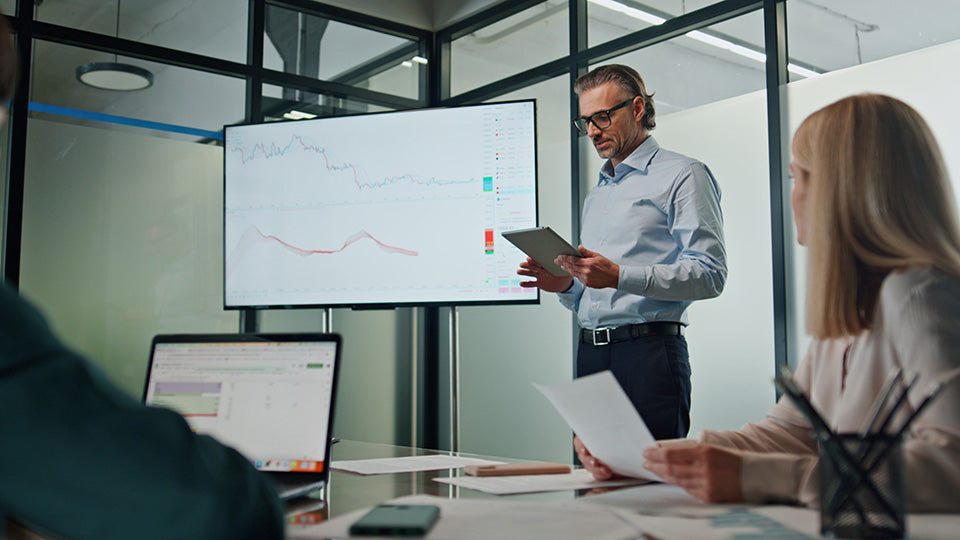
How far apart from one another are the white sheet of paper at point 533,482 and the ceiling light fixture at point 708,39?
2.22m

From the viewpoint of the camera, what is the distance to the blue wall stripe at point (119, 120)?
3.47 m

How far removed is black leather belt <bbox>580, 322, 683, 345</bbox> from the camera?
→ 2.35 meters

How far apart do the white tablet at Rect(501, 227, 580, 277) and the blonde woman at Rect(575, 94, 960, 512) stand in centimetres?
94

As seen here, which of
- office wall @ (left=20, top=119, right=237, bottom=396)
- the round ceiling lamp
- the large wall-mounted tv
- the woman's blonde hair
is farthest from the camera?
the round ceiling lamp

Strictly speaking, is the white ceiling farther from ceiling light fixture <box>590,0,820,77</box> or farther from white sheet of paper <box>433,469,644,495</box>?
white sheet of paper <box>433,469,644,495</box>

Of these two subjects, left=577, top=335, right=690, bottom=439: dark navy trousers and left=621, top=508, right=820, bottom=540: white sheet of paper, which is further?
left=577, top=335, right=690, bottom=439: dark navy trousers

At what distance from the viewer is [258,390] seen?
4.30 ft

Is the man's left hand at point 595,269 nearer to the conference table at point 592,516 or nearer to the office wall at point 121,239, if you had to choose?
the conference table at point 592,516

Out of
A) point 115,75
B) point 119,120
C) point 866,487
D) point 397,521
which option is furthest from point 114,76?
point 866,487

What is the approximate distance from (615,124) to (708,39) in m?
1.09

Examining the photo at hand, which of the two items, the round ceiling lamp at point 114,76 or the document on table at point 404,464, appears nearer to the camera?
the document on table at point 404,464

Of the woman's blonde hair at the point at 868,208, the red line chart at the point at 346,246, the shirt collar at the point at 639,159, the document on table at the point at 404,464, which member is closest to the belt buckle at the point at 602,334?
the shirt collar at the point at 639,159

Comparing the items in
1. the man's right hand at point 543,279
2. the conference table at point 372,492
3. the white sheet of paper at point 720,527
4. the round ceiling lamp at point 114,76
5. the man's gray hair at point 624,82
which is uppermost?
the round ceiling lamp at point 114,76

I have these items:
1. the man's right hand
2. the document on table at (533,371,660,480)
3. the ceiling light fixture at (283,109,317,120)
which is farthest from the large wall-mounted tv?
the document on table at (533,371,660,480)
